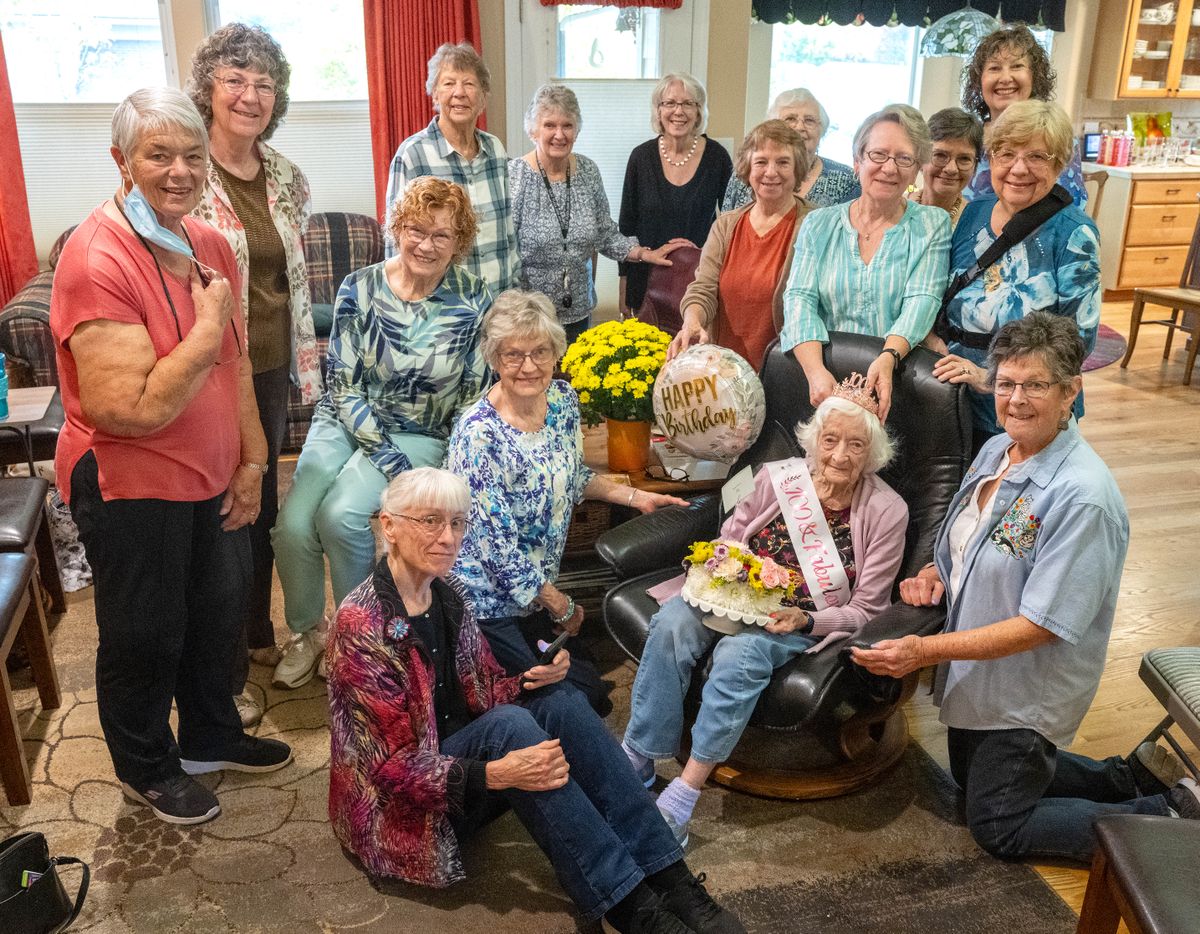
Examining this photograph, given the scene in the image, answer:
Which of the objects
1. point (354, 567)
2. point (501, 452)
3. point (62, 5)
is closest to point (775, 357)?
point (501, 452)

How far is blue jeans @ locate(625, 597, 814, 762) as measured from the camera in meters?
2.35

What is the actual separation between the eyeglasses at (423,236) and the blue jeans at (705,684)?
103 cm

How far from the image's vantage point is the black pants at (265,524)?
9.16 ft

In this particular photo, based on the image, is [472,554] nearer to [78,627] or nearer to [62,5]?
[78,627]

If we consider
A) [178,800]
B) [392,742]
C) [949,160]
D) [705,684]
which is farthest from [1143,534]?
[178,800]

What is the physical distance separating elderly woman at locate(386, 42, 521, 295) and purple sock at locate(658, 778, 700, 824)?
64.7 inches

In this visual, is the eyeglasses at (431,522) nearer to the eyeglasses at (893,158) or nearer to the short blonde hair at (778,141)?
the eyeglasses at (893,158)

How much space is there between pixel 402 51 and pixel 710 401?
2997mm

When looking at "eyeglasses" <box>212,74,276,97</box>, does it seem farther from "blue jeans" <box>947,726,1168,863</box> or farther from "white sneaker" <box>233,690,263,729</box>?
"blue jeans" <box>947,726,1168,863</box>

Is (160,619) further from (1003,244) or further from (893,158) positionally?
(1003,244)

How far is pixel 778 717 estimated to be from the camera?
7.70 ft

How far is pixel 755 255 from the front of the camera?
3.07 meters

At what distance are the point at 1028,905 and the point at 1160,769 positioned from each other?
50cm

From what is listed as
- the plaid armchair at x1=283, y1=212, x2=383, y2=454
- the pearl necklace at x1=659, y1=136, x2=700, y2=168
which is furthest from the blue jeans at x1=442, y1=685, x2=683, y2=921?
the plaid armchair at x1=283, y1=212, x2=383, y2=454
